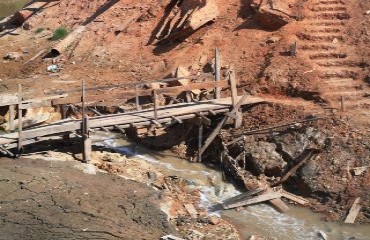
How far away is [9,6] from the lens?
135ft

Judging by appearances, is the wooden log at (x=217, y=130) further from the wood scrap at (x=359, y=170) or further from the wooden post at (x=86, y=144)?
the wood scrap at (x=359, y=170)

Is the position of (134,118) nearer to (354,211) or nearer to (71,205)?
(71,205)

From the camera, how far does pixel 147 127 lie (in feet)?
54.7

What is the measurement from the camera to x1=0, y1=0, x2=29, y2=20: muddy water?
38.1 metres

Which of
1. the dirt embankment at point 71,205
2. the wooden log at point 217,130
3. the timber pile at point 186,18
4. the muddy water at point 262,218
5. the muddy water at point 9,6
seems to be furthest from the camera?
the muddy water at point 9,6

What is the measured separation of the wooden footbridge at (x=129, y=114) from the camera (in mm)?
14430

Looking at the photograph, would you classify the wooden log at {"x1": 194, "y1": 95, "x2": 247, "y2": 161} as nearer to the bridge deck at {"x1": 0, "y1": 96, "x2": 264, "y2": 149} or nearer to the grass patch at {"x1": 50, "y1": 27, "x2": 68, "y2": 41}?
the bridge deck at {"x1": 0, "y1": 96, "x2": 264, "y2": 149}

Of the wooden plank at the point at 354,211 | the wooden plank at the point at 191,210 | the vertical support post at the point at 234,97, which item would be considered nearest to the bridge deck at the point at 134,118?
the vertical support post at the point at 234,97

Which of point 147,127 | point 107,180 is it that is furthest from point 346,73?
point 107,180

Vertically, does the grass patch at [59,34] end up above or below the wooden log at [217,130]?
above

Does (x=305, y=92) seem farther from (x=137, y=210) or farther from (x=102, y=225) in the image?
(x=102, y=225)

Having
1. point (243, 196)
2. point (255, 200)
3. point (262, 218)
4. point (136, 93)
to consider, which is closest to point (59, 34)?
point (136, 93)

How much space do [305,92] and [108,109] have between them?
5624mm

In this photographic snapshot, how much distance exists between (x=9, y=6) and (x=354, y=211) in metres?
33.3
